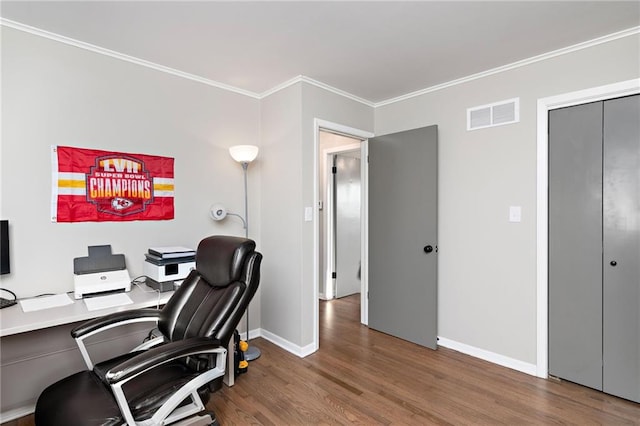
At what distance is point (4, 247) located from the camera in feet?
6.95

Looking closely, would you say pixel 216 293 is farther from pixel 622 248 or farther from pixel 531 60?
pixel 531 60

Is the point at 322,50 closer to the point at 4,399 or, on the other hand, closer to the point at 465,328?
the point at 465,328

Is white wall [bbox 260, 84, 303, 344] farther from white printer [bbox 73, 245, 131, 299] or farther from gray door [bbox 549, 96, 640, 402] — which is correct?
gray door [bbox 549, 96, 640, 402]

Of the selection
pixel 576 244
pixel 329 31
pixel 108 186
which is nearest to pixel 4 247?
pixel 108 186

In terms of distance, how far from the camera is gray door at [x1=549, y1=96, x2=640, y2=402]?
2332 mm

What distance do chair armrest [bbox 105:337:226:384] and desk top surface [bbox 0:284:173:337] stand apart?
0.65m

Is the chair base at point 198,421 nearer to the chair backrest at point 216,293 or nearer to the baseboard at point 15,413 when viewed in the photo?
the chair backrest at point 216,293

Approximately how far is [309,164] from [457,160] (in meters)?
1.37

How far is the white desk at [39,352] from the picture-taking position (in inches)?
76.5

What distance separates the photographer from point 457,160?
3.16 metres

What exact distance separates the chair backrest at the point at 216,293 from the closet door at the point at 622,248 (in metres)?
2.45

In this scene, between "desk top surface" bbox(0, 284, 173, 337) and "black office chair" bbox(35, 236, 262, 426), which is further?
"desk top surface" bbox(0, 284, 173, 337)

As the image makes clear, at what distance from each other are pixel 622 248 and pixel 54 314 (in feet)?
11.9

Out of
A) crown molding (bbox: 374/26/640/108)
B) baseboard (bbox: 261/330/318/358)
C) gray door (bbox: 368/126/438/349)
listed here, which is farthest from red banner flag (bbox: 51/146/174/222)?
crown molding (bbox: 374/26/640/108)
